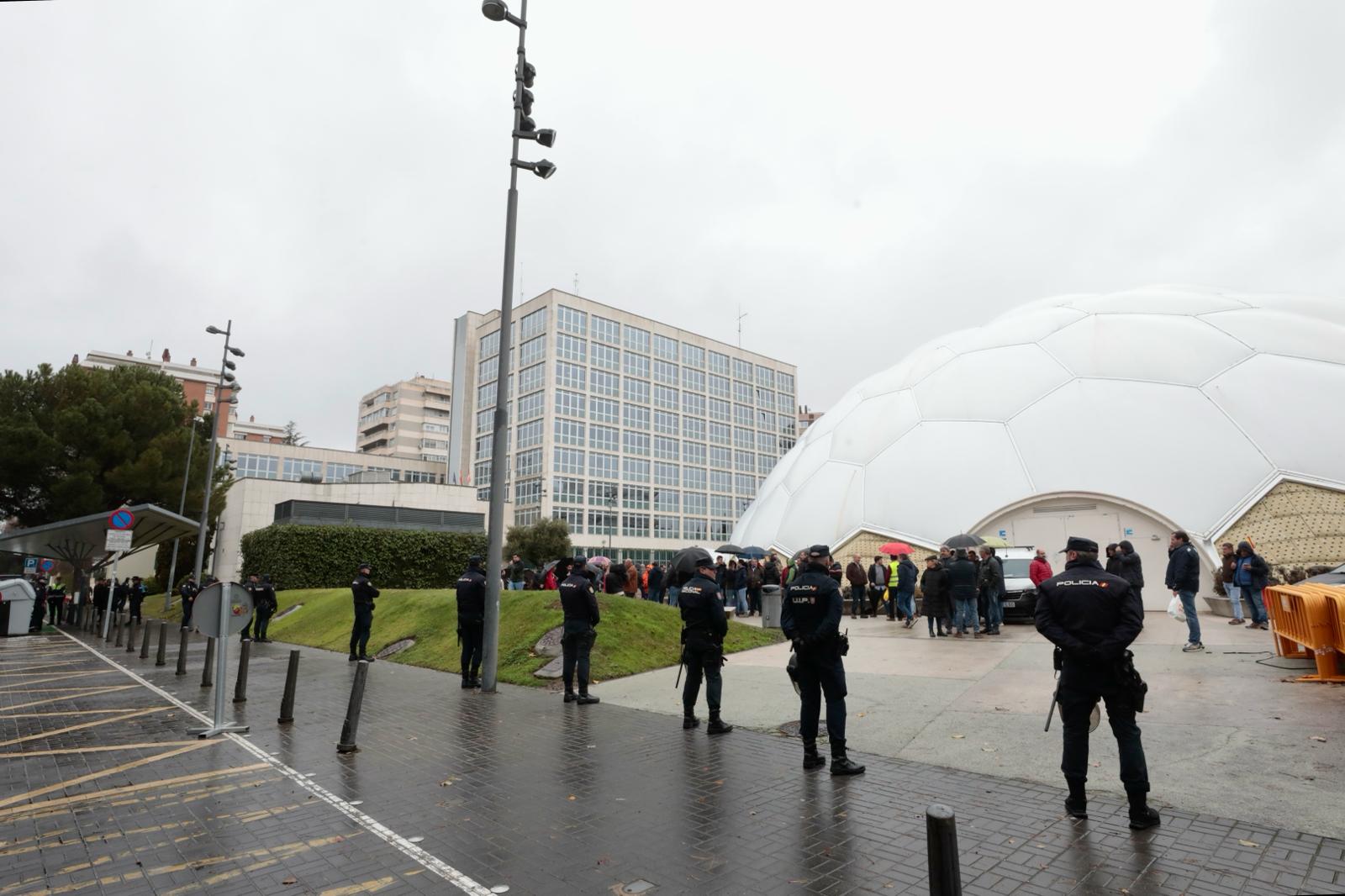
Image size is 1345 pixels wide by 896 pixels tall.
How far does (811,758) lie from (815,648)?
2.95 feet

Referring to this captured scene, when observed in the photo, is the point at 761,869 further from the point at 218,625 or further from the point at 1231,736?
the point at 218,625

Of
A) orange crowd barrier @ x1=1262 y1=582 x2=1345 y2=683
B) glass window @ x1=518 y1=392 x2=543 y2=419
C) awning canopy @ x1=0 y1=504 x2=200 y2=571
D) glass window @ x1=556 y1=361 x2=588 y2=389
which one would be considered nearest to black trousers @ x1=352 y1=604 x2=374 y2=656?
awning canopy @ x1=0 y1=504 x2=200 y2=571

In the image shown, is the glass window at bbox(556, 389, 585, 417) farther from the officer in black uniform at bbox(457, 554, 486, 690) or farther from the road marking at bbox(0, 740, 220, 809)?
the road marking at bbox(0, 740, 220, 809)

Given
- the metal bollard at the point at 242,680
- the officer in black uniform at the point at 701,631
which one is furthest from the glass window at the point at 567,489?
the officer in black uniform at the point at 701,631

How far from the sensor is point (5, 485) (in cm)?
2986

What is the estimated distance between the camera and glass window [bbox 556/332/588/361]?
7269cm

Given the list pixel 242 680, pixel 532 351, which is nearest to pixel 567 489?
pixel 532 351

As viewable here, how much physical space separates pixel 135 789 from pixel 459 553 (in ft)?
89.5

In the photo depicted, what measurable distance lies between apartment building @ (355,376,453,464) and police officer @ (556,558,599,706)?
91420 mm

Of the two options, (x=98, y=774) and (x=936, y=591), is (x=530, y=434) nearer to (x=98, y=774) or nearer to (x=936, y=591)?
(x=936, y=591)

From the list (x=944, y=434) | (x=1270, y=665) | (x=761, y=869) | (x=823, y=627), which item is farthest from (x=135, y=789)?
(x=944, y=434)

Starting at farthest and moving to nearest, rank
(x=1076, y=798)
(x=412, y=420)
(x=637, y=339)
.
→ (x=412, y=420)
(x=637, y=339)
(x=1076, y=798)

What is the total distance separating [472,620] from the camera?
1059 centimetres

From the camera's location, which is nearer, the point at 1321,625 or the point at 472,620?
the point at 1321,625
